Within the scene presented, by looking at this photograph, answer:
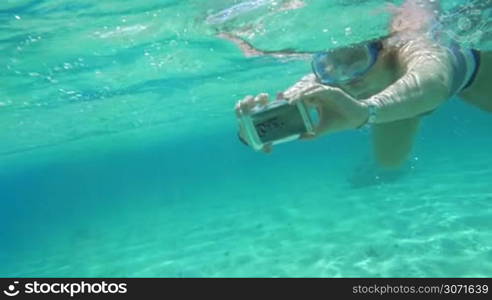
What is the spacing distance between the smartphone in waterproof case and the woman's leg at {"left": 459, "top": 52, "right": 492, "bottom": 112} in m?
3.20

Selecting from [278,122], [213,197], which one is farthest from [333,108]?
Result: [213,197]

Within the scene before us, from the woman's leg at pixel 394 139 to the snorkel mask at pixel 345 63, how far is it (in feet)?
5.05

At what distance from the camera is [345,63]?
5664 millimetres

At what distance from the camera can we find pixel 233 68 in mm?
22141

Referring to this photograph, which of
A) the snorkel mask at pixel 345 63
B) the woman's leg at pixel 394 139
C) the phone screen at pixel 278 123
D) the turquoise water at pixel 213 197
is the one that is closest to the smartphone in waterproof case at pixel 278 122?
the phone screen at pixel 278 123

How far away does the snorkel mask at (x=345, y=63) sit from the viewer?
521cm

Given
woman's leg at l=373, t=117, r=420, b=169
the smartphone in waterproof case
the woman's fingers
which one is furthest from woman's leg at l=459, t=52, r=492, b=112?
the woman's fingers

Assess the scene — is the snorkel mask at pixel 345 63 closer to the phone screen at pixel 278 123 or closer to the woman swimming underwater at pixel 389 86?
the woman swimming underwater at pixel 389 86

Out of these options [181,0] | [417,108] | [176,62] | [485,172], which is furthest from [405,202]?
[417,108]

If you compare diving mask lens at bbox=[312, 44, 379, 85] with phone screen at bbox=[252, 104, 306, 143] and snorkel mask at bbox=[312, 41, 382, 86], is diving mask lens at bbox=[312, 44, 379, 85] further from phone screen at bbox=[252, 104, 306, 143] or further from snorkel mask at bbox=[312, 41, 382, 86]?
phone screen at bbox=[252, 104, 306, 143]

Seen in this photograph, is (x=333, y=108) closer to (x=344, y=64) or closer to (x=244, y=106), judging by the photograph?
(x=244, y=106)

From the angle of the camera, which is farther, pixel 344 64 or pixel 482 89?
pixel 344 64

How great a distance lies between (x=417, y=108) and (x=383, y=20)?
10017 mm

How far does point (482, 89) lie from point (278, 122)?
148 inches
